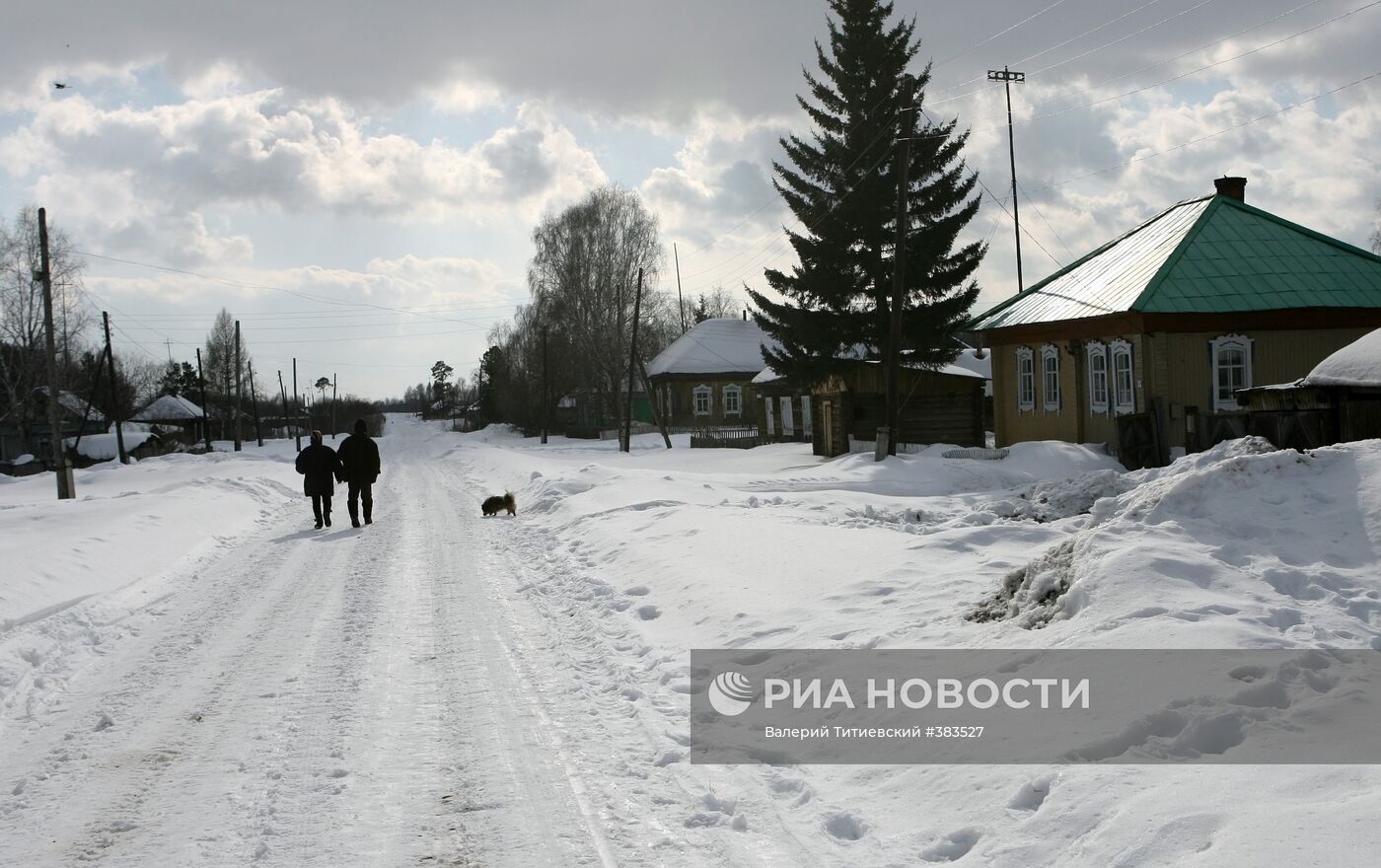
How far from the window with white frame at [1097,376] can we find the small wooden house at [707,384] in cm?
3421

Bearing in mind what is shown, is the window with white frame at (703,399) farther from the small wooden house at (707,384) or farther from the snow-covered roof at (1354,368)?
the snow-covered roof at (1354,368)

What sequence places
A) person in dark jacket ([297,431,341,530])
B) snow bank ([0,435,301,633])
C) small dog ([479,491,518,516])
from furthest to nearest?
small dog ([479,491,518,516]) < person in dark jacket ([297,431,341,530]) < snow bank ([0,435,301,633])

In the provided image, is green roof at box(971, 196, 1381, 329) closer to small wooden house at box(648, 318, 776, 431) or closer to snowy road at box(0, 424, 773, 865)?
snowy road at box(0, 424, 773, 865)

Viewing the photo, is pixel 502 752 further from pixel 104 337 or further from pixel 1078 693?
pixel 104 337

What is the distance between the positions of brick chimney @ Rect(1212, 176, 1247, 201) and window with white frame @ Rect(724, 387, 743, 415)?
3480 cm

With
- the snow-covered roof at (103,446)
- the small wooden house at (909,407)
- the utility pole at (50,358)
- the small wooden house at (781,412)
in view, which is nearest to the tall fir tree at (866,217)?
the small wooden house at (909,407)

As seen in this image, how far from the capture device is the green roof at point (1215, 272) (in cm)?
2355

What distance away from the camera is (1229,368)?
23.8m

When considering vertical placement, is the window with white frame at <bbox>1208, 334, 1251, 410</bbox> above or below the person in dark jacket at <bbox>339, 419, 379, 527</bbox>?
above

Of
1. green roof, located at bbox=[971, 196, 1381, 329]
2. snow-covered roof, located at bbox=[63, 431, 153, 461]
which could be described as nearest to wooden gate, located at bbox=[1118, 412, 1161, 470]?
green roof, located at bbox=[971, 196, 1381, 329]

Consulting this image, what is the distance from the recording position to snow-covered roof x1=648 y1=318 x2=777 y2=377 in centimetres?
6100

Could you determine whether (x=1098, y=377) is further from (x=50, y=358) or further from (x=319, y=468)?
(x=50, y=358)

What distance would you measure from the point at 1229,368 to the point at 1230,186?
25.7ft

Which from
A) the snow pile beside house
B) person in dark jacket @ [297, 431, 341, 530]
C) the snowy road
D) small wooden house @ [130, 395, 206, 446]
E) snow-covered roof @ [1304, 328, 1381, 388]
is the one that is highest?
small wooden house @ [130, 395, 206, 446]
